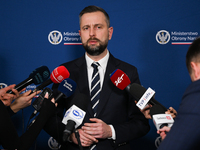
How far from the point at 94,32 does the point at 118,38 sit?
0.59 m

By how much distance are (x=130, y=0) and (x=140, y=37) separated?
1.39 feet

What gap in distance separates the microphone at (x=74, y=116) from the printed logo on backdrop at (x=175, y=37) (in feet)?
4.46

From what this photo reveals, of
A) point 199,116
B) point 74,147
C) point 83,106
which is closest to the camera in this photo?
point 199,116

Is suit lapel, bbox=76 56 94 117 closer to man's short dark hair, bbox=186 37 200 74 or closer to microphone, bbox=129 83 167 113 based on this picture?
microphone, bbox=129 83 167 113

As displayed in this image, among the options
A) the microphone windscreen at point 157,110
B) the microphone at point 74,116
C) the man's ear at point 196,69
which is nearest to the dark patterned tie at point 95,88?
the microphone at point 74,116

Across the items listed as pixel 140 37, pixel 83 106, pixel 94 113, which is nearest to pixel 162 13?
pixel 140 37

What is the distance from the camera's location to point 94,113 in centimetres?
141

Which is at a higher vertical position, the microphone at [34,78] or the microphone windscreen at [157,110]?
the microphone at [34,78]

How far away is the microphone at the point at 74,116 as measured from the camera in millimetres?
887

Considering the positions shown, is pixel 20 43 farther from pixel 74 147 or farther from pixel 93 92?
pixel 74 147

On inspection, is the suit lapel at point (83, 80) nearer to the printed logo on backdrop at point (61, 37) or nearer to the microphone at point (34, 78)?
the microphone at point (34, 78)

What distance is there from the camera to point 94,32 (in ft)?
5.06

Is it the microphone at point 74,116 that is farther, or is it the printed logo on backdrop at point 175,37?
the printed logo on backdrop at point 175,37

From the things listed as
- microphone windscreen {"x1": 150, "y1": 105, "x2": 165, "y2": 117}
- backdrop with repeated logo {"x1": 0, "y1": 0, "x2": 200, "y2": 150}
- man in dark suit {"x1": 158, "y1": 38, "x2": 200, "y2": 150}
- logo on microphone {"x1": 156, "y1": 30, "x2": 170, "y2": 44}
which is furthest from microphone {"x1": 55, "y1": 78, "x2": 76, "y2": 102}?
logo on microphone {"x1": 156, "y1": 30, "x2": 170, "y2": 44}
